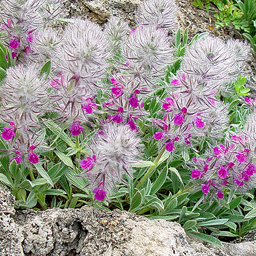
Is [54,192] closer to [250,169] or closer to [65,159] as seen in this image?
[65,159]

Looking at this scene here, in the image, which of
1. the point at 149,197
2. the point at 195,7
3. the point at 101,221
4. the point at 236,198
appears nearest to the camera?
the point at 101,221

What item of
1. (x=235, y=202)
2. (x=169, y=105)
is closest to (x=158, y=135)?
(x=169, y=105)

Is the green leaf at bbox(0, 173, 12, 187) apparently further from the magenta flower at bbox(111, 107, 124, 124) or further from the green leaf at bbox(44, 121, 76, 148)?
the magenta flower at bbox(111, 107, 124, 124)

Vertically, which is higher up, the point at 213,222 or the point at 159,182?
the point at 159,182

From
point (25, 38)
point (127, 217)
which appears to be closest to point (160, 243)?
point (127, 217)

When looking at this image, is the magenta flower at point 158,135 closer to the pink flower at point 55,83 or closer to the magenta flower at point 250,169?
the magenta flower at point 250,169

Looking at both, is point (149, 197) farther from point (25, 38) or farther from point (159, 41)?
point (25, 38)

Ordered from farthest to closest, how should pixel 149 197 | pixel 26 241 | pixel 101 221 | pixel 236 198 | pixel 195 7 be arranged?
pixel 195 7 < pixel 236 198 < pixel 149 197 < pixel 101 221 < pixel 26 241
